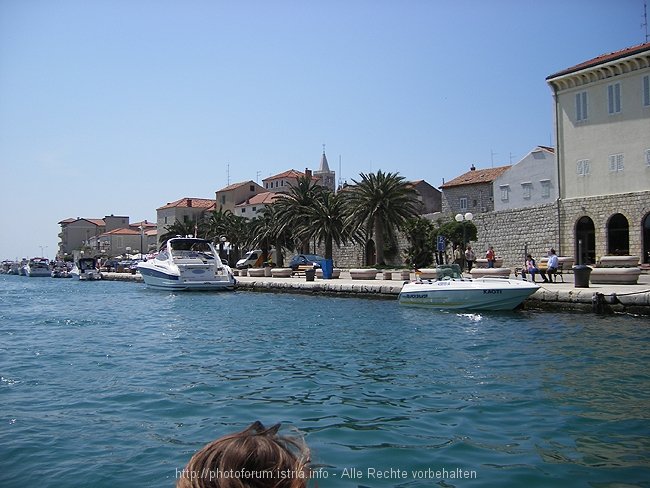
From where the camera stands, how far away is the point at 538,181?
47.3m

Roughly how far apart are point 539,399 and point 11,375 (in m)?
8.48

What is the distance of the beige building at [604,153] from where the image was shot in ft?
98.9

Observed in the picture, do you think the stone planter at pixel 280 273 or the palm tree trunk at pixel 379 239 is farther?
the palm tree trunk at pixel 379 239

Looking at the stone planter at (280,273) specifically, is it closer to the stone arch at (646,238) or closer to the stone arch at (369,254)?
the stone arch at (369,254)

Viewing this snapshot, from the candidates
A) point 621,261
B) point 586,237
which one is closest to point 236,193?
point 586,237

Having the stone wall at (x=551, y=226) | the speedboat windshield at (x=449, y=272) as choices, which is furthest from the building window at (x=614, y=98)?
the speedboat windshield at (x=449, y=272)

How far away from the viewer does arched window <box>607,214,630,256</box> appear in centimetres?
3036

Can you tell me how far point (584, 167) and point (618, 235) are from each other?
178 inches

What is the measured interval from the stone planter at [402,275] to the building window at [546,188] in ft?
57.5

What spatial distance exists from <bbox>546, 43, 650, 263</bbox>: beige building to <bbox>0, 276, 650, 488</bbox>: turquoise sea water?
16315mm

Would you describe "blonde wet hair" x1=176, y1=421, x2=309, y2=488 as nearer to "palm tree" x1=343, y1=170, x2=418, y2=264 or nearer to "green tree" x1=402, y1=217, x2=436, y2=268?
"palm tree" x1=343, y1=170, x2=418, y2=264

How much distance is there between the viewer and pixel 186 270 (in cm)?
3084

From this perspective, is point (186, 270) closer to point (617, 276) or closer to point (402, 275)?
point (402, 275)

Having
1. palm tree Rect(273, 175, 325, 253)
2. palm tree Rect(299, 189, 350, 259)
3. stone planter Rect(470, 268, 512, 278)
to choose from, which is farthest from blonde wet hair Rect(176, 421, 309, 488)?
palm tree Rect(273, 175, 325, 253)
